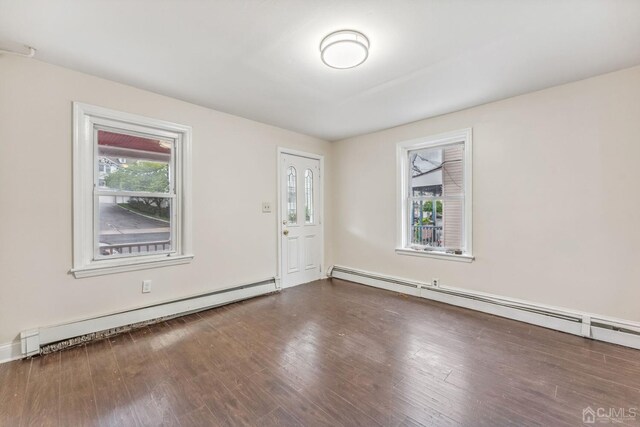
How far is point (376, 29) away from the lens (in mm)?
1893

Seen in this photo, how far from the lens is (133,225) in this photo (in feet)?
9.57

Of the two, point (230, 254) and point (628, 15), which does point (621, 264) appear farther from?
point (230, 254)

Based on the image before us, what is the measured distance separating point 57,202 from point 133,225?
646 millimetres

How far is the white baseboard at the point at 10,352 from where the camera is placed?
7.09ft

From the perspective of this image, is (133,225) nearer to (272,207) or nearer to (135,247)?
(135,247)

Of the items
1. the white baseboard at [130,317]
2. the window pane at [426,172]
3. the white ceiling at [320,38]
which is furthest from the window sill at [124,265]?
the window pane at [426,172]

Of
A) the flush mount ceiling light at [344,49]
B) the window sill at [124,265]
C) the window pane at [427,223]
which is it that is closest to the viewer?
the flush mount ceiling light at [344,49]

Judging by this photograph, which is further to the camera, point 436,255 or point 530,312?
point 436,255

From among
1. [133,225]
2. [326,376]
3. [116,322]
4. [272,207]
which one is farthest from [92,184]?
[326,376]

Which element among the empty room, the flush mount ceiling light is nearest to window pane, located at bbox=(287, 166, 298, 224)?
the empty room

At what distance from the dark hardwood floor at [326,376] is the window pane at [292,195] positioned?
1801 mm

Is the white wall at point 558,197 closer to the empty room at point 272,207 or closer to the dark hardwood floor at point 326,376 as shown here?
the empty room at point 272,207

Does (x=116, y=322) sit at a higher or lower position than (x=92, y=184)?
lower

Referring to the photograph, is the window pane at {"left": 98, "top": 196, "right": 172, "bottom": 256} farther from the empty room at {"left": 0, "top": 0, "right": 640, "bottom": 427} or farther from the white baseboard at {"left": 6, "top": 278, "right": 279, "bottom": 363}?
the white baseboard at {"left": 6, "top": 278, "right": 279, "bottom": 363}
